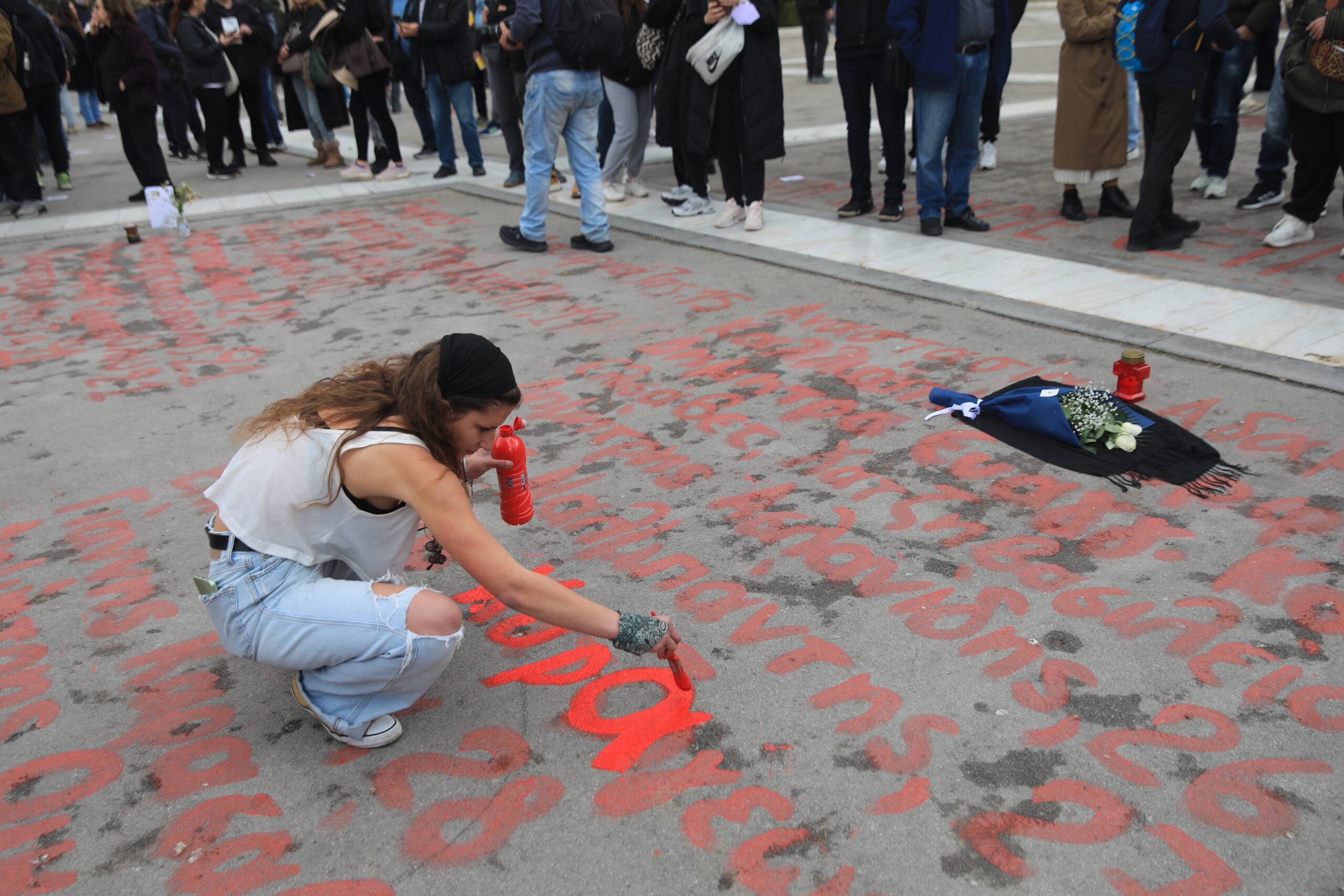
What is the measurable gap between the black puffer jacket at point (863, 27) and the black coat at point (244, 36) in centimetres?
747

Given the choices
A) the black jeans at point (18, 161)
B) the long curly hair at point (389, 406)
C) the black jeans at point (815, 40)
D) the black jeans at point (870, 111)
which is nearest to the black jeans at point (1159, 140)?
the black jeans at point (870, 111)

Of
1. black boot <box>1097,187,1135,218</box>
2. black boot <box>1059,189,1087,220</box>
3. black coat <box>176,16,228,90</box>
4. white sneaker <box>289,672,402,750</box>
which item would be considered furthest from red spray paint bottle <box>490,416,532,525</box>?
black coat <box>176,16,228,90</box>

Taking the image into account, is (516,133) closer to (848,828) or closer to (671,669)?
(671,669)

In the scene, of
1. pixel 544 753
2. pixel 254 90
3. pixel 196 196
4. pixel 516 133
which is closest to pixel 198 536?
pixel 544 753

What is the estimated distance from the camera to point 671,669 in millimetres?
2457

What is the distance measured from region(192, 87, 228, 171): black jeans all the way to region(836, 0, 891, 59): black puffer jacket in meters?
7.17

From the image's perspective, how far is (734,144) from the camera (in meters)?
6.73

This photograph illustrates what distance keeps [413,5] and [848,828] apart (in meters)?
9.06

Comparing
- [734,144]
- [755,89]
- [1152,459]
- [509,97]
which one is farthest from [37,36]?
[1152,459]

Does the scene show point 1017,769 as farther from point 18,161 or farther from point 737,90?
point 18,161

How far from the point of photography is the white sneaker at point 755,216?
6770 millimetres

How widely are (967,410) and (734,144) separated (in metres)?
3.57

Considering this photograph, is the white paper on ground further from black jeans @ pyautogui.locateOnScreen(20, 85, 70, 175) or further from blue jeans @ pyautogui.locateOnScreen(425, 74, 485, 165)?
blue jeans @ pyautogui.locateOnScreen(425, 74, 485, 165)

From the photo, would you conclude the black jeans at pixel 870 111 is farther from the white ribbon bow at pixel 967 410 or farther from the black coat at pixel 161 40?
the black coat at pixel 161 40
